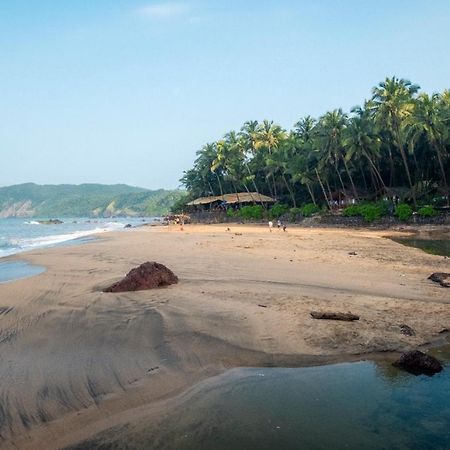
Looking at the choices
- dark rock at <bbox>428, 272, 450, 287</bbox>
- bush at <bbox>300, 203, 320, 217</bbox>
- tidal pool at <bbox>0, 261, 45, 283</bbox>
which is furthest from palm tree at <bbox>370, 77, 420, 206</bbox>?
tidal pool at <bbox>0, 261, 45, 283</bbox>

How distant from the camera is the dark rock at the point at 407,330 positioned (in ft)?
24.8

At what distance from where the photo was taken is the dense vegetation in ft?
129

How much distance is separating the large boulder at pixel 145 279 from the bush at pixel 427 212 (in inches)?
1298

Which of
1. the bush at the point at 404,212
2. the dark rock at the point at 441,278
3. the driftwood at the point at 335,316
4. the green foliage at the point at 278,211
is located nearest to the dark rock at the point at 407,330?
the driftwood at the point at 335,316

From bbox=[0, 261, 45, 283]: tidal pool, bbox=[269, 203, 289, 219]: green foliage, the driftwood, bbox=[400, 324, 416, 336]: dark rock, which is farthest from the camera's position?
bbox=[269, 203, 289, 219]: green foliage

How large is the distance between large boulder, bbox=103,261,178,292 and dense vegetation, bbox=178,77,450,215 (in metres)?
33.2

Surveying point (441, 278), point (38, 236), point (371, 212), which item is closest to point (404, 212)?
point (371, 212)

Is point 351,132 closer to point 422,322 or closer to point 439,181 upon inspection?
point 439,181

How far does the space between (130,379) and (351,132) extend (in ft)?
140

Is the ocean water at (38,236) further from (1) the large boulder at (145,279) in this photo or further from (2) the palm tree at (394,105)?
(2) the palm tree at (394,105)

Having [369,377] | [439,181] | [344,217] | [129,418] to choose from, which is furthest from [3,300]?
[439,181]

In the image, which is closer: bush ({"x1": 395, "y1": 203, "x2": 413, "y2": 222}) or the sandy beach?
the sandy beach

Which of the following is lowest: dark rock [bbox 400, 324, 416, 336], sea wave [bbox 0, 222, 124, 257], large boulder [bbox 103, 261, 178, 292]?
dark rock [bbox 400, 324, 416, 336]

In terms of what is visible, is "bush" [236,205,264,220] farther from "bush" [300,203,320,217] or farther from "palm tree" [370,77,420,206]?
"palm tree" [370,77,420,206]
